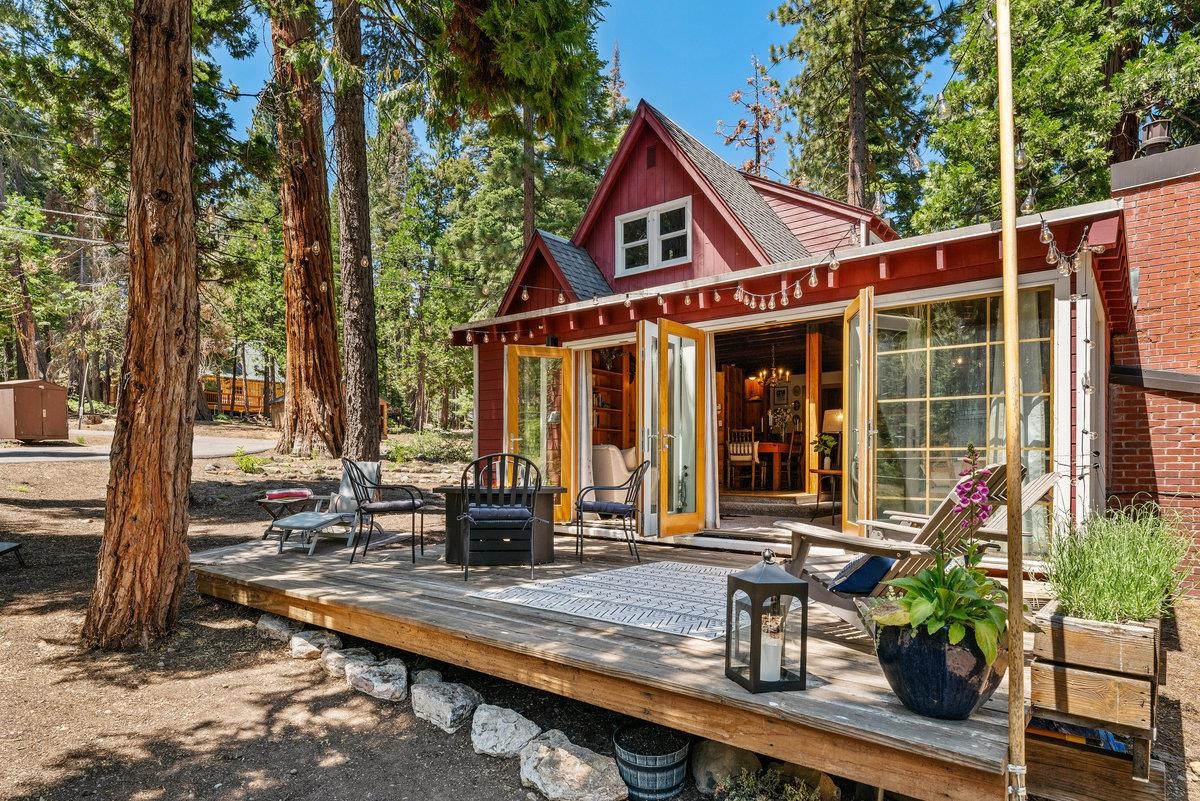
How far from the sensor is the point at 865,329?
5293 mm

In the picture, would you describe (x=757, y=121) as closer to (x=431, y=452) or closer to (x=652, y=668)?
(x=431, y=452)

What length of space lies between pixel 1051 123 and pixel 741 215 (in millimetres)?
5281

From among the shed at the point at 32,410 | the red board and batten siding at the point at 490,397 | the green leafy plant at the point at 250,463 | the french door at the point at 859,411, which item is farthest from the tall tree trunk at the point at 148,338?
the shed at the point at 32,410

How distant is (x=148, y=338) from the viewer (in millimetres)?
3988

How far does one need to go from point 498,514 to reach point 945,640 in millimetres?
3110

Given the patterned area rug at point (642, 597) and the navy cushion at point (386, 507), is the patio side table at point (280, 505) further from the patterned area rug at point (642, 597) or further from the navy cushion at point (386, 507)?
the patterned area rug at point (642, 597)

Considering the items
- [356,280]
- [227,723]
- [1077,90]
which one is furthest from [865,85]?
[227,723]

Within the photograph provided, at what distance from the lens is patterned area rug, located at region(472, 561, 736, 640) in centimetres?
341

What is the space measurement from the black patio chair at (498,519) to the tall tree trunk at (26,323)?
17.5 metres

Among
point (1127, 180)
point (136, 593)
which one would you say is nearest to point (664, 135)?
point (1127, 180)

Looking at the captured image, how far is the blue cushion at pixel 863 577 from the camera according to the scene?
320 cm

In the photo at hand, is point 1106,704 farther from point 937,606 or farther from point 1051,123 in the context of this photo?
point 1051,123

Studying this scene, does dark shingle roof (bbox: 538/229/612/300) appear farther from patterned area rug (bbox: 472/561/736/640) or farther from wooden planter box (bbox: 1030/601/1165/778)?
wooden planter box (bbox: 1030/601/1165/778)

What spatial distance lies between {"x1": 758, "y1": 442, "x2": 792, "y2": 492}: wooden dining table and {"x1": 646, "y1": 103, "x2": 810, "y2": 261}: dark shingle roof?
124 inches
